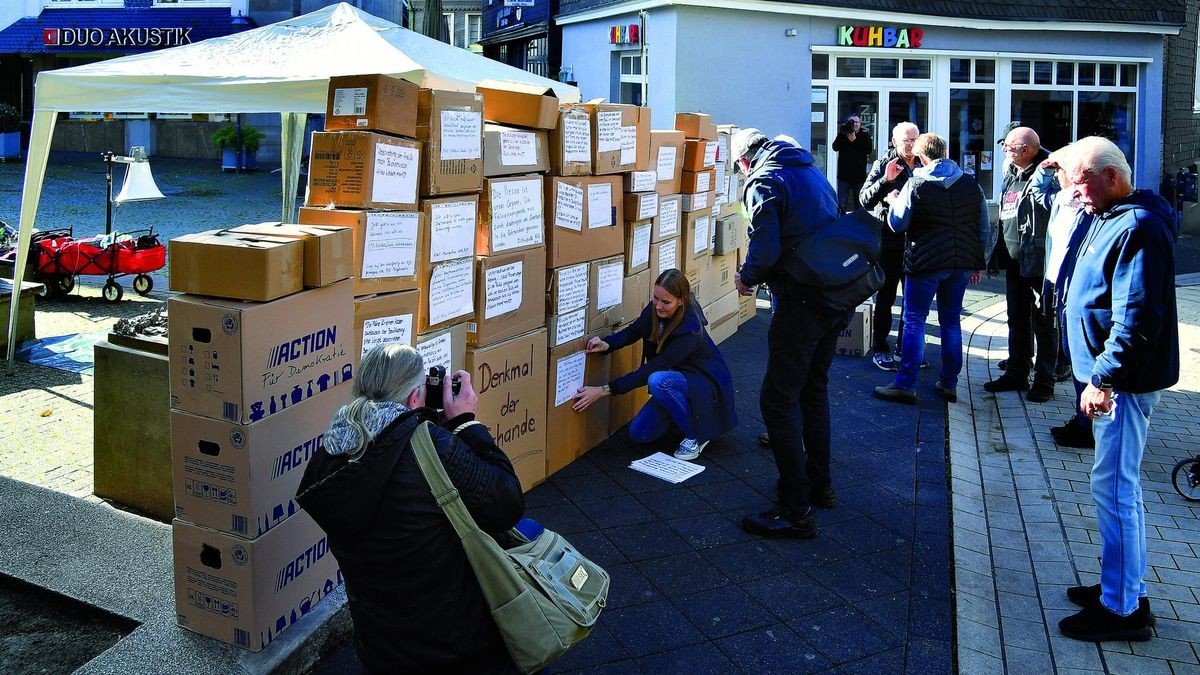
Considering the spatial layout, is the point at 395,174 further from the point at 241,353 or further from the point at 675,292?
the point at 675,292

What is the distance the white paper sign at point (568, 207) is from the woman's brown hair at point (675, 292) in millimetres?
582

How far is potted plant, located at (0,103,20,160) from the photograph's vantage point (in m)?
26.2

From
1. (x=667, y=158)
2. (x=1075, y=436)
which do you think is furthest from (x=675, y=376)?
(x=1075, y=436)

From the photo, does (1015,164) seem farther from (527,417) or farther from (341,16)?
(341,16)

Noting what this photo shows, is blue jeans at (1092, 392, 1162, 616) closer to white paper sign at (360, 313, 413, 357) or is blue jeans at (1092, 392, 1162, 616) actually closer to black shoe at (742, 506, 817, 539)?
black shoe at (742, 506, 817, 539)

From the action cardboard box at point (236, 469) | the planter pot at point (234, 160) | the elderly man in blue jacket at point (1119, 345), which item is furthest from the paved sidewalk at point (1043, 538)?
the planter pot at point (234, 160)

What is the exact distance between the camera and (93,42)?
2842 centimetres

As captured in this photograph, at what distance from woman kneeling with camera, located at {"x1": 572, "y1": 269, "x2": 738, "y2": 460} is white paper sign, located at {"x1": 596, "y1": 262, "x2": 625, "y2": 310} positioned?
0.20 m

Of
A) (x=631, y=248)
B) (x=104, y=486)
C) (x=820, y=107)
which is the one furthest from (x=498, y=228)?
(x=820, y=107)

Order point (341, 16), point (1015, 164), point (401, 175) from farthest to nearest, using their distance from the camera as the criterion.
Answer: point (341, 16) → point (1015, 164) → point (401, 175)

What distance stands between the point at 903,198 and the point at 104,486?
17.1 feet

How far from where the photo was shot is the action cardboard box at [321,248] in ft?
11.7

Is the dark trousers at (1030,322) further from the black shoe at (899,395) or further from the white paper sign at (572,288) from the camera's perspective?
the white paper sign at (572,288)

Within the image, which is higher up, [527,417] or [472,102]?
[472,102]
